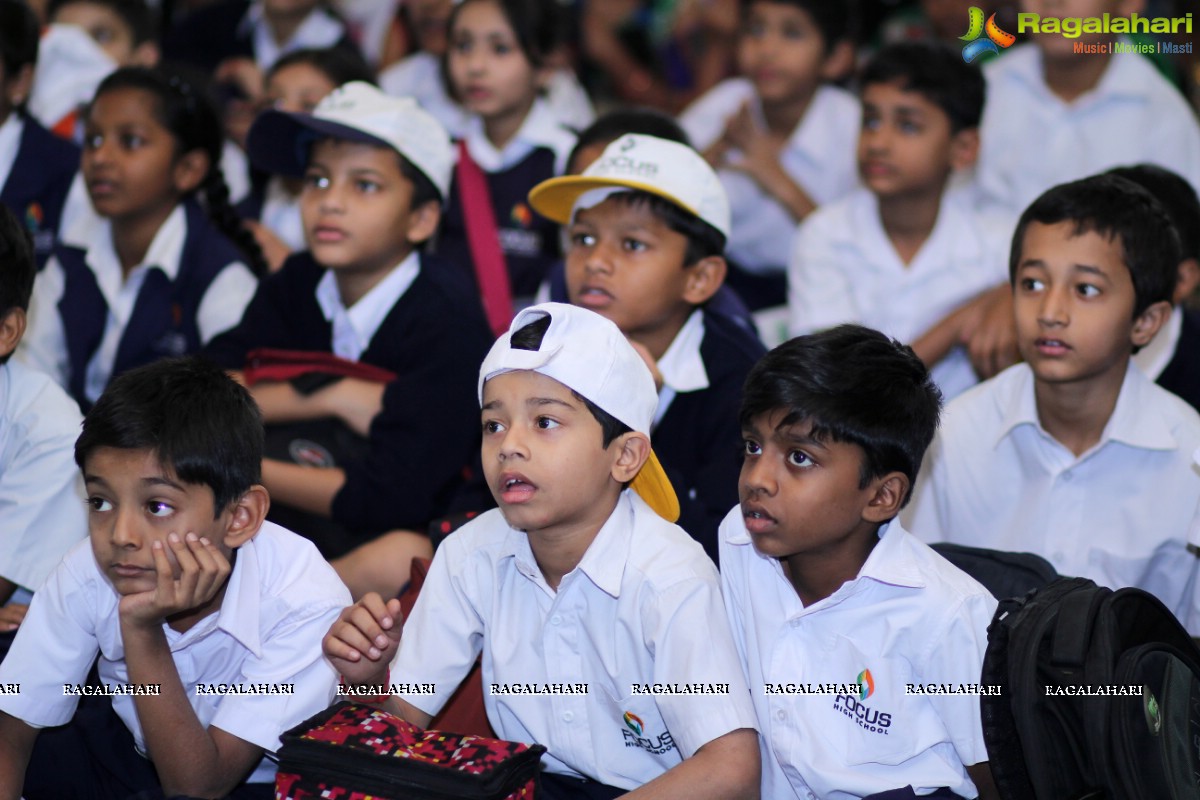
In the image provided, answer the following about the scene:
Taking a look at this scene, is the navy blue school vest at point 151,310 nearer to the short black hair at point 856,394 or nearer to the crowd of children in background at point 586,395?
the crowd of children in background at point 586,395

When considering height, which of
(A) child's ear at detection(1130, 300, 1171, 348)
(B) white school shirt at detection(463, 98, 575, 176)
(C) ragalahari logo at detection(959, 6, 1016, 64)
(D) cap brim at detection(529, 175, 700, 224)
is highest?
(C) ragalahari logo at detection(959, 6, 1016, 64)

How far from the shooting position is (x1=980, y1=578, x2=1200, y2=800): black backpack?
1.67 metres

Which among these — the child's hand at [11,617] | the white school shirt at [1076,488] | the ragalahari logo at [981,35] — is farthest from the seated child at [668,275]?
the ragalahari logo at [981,35]

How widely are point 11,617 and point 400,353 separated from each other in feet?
2.90

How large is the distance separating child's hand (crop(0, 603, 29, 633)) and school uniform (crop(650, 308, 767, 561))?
1.15 m

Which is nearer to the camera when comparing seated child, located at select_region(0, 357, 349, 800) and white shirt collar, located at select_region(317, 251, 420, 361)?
seated child, located at select_region(0, 357, 349, 800)

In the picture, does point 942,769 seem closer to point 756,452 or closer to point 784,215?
point 756,452

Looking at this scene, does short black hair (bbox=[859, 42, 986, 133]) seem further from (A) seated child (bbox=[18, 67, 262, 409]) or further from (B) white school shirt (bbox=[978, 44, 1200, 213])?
(A) seated child (bbox=[18, 67, 262, 409])

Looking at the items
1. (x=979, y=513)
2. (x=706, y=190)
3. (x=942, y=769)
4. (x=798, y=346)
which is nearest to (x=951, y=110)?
(x=706, y=190)

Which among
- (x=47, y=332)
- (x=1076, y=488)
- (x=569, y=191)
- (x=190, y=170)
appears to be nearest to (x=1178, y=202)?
(x=1076, y=488)

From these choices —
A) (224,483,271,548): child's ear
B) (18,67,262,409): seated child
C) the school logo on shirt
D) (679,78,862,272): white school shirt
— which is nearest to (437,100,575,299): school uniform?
(679,78,862,272): white school shirt

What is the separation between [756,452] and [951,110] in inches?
68.9

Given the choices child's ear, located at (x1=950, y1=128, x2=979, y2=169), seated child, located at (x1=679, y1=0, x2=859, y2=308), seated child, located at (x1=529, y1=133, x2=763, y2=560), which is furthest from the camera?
seated child, located at (x1=679, y1=0, x2=859, y2=308)

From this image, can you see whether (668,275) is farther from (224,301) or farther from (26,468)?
(26,468)
